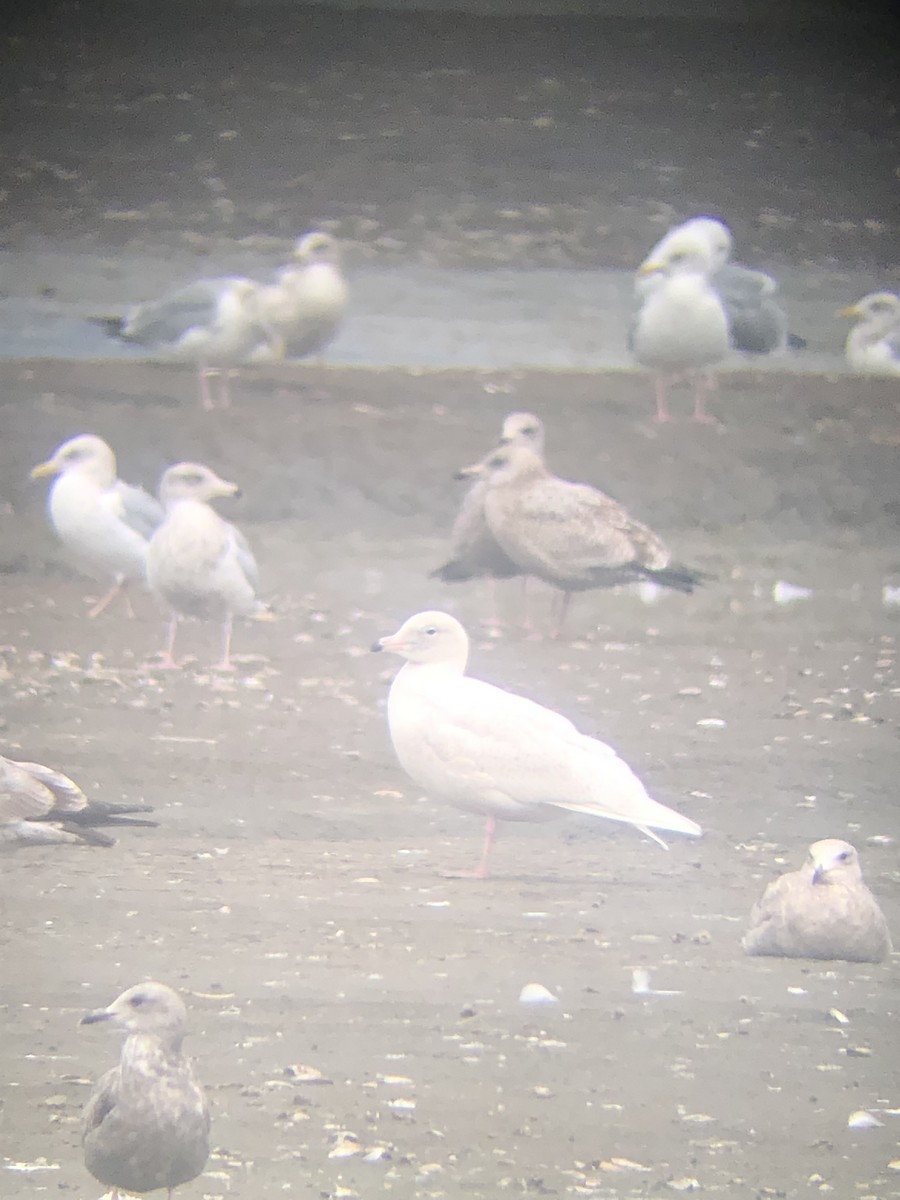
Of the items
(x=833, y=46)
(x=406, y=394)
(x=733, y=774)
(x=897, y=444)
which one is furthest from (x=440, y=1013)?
(x=833, y=46)

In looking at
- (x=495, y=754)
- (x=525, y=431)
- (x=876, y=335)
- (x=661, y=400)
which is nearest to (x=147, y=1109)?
(x=495, y=754)

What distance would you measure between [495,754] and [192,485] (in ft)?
2.24

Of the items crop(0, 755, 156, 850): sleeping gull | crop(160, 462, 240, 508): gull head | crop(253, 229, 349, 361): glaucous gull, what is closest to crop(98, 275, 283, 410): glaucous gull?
crop(253, 229, 349, 361): glaucous gull

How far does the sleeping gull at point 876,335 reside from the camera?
2588mm

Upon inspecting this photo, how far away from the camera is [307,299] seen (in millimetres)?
2543

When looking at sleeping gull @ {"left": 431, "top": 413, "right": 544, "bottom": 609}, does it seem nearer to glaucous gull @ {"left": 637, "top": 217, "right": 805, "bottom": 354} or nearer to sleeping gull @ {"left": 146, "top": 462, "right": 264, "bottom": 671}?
sleeping gull @ {"left": 146, "top": 462, "right": 264, "bottom": 671}

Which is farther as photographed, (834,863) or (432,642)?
(432,642)

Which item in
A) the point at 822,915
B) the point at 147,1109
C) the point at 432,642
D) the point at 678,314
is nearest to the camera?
the point at 147,1109

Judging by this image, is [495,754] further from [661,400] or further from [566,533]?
[661,400]

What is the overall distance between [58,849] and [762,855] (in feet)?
3.73

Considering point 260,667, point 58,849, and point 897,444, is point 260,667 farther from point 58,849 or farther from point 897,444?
point 897,444

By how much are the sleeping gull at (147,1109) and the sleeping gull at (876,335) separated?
1565mm

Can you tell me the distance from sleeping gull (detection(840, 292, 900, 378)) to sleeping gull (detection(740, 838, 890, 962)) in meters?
0.83

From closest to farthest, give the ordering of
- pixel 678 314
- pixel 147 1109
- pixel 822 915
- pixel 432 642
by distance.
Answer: pixel 147 1109 → pixel 822 915 → pixel 432 642 → pixel 678 314
